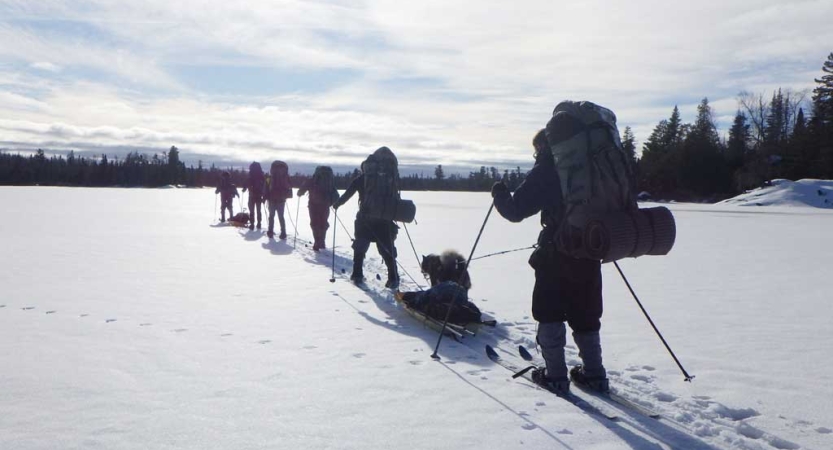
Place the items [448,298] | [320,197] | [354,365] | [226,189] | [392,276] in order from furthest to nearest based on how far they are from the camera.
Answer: [226,189]
[320,197]
[392,276]
[448,298]
[354,365]

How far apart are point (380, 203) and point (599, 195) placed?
5211 millimetres

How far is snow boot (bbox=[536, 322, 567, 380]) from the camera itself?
4.18 metres

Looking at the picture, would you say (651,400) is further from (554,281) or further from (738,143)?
(738,143)

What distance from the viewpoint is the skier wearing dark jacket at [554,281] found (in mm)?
4113

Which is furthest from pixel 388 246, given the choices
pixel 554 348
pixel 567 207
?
pixel 567 207

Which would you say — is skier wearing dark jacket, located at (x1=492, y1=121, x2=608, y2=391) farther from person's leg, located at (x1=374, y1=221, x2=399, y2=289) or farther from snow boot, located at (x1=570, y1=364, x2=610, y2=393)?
person's leg, located at (x1=374, y1=221, x2=399, y2=289)

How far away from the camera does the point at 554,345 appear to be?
421 cm

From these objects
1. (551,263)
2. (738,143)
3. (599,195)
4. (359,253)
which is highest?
(738,143)

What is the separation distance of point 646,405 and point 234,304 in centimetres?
510

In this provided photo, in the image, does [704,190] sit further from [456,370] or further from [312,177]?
[456,370]

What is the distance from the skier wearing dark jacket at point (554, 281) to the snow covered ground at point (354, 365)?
0.36m

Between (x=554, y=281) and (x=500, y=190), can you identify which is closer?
(x=554, y=281)

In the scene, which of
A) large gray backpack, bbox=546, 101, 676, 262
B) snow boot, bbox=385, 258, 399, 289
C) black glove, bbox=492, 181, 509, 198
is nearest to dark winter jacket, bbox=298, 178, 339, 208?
snow boot, bbox=385, 258, 399, 289

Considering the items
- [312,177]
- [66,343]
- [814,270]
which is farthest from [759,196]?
[66,343]
